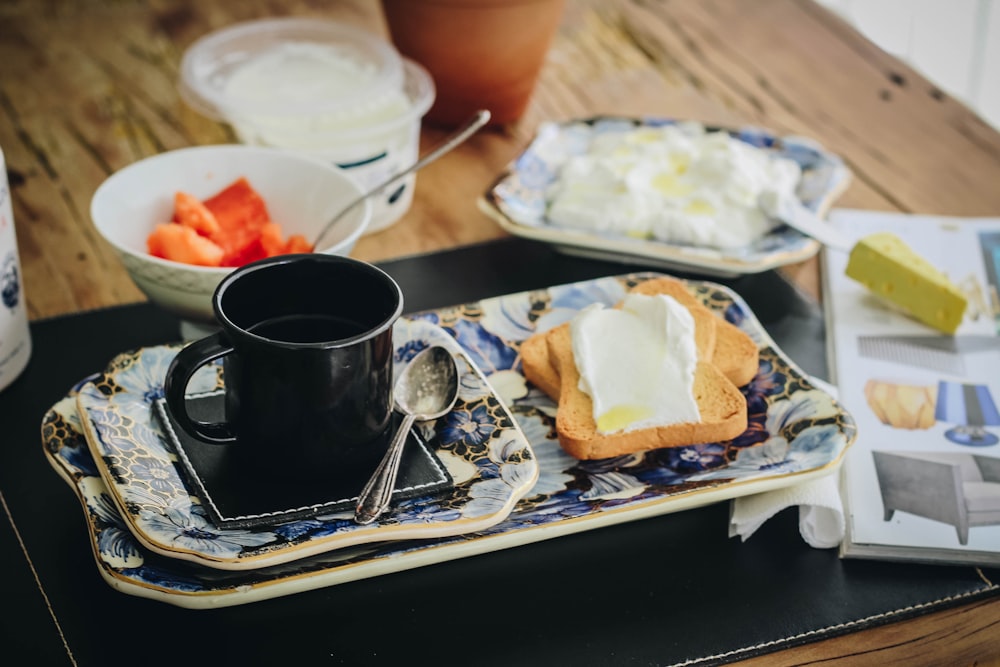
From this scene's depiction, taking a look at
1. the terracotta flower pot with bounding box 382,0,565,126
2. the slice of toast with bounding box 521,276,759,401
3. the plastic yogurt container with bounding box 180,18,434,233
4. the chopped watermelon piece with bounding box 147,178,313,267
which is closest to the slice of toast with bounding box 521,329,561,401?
the slice of toast with bounding box 521,276,759,401

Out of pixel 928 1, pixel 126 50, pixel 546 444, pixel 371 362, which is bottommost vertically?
pixel 126 50

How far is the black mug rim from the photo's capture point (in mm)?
682

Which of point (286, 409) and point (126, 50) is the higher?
point (286, 409)

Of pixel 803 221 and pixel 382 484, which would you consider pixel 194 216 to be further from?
pixel 803 221

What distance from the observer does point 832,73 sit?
1688mm

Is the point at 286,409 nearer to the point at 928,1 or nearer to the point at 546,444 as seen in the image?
the point at 546,444

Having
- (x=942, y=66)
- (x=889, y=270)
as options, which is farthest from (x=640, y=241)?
(x=942, y=66)

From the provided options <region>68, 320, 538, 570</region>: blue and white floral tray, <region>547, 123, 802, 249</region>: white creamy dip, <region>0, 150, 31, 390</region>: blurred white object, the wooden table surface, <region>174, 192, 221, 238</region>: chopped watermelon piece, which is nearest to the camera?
<region>68, 320, 538, 570</region>: blue and white floral tray

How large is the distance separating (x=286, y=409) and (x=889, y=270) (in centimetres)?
74

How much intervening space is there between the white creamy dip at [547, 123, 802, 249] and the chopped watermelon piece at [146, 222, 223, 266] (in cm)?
→ 41

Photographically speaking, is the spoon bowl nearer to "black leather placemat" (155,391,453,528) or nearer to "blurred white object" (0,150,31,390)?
"black leather placemat" (155,391,453,528)

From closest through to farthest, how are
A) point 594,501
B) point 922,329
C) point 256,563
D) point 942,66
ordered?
point 256,563
point 594,501
point 922,329
point 942,66

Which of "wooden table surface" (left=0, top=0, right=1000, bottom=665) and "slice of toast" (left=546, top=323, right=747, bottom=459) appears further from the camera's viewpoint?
"wooden table surface" (left=0, top=0, right=1000, bottom=665)

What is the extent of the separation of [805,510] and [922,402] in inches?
9.6
